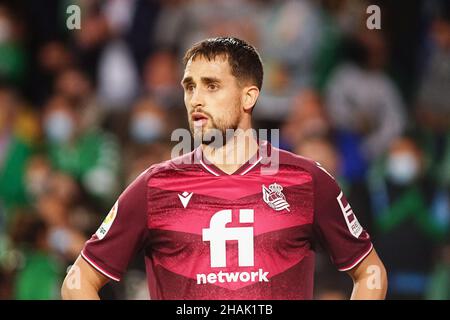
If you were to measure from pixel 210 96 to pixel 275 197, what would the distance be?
51 centimetres

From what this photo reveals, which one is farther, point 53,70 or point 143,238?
point 53,70

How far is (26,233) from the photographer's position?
609cm

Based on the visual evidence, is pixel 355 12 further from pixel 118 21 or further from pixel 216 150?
pixel 216 150

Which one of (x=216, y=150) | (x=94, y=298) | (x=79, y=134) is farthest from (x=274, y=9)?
(x=94, y=298)

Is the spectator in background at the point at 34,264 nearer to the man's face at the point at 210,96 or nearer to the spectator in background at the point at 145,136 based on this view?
the spectator in background at the point at 145,136

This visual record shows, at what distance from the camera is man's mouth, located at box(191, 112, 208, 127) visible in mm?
3713

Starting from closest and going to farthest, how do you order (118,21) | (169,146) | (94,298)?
(94,298) → (169,146) → (118,21)

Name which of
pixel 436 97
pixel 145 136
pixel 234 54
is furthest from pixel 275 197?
pixel 436 97

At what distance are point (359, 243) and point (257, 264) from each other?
1.58ft

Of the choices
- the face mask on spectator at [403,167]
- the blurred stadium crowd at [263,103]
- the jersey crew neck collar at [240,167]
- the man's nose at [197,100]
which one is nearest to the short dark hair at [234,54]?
the man's nose at [197,100]

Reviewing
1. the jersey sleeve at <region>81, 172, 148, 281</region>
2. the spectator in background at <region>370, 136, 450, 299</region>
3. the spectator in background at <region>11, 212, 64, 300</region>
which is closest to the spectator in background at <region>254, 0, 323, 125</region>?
the spectator in background at <region>370, 136, 450, 299</region>

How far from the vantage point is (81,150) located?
23.6ft

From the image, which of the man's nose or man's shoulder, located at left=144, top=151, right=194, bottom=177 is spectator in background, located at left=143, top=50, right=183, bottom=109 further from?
the man's nose

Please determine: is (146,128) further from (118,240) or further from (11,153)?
(118,240)
